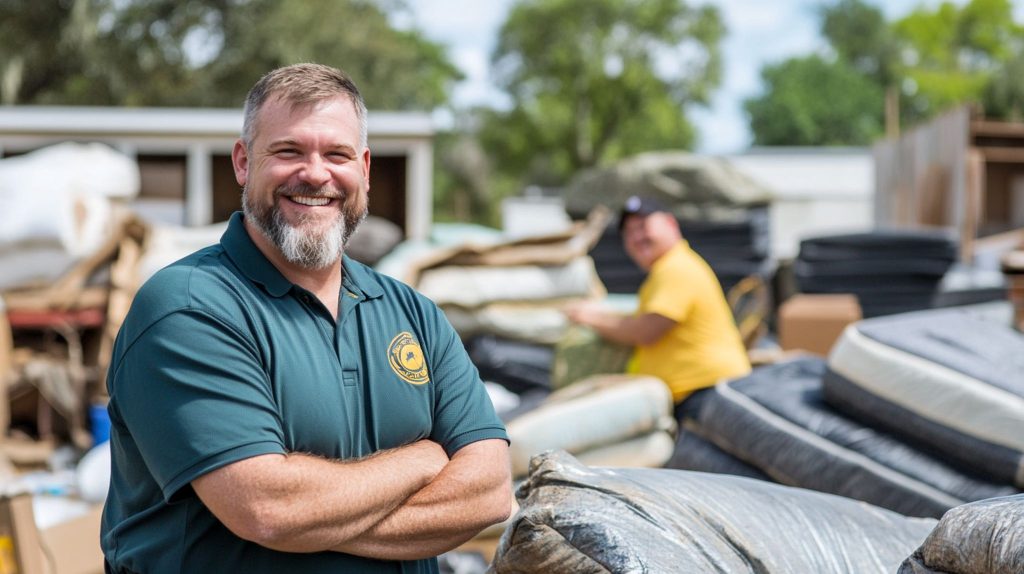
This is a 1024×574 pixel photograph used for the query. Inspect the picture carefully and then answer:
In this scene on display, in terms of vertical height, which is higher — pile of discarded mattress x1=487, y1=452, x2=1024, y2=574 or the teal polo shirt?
the teal polo shirt

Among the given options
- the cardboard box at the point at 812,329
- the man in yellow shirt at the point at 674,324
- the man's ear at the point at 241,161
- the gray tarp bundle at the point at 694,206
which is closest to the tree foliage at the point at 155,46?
the gray tarp bundle at the point at 694,206

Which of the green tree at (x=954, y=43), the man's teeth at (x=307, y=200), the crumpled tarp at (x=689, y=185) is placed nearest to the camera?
the man's teeth at (x=307, y=200)

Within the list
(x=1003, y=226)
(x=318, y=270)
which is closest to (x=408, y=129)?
(x=1003, y=226)

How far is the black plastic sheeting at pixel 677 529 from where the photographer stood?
6.02ft

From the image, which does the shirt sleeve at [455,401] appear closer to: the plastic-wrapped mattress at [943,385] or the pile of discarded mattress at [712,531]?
the pile of discarded mattress at [712,531]

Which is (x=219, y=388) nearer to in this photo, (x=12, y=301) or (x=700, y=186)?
(x=12, y=301)

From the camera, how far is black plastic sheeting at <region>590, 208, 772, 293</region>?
34.5 feet

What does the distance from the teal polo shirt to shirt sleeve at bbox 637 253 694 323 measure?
2846 millimetres

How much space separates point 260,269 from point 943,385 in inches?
78.2

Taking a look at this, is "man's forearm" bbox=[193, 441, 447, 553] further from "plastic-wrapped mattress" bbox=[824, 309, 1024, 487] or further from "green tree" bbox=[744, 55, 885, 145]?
"green tree" bbox=[744, 55, 885, 145]

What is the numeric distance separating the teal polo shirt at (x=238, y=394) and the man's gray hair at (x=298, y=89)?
7.8 inches

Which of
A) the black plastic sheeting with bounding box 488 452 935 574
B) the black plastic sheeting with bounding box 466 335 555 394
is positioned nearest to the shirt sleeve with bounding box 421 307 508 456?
the black plastic sheeting with bounding box 488 452 935 574

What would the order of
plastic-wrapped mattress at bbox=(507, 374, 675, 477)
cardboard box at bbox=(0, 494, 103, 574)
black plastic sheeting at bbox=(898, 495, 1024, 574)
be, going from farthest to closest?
plastic-wrapped mattress at bbox=(507, 374, 675, 477) < cardboard box at bbox=(0, 494, 103, 574) < black plastic sheeting at bbox=(898, 495, 1024, 574)

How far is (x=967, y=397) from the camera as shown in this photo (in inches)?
120
